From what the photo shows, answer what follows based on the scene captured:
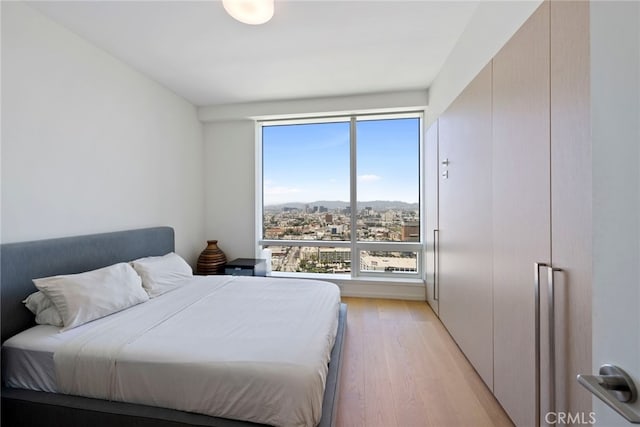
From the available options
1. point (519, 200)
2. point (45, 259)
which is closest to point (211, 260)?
point (45, 259)

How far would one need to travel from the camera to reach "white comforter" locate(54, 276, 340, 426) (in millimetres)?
1207

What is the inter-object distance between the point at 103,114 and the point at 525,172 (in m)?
3.27

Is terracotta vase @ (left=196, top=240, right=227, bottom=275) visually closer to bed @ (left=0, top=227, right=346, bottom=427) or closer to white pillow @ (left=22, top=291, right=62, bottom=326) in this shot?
bed @ (left=0, top=227, right=346, bottom=427)

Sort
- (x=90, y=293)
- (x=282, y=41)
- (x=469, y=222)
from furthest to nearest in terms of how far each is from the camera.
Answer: (x=282, y=41), (x=469, y=222), (x=90, y=293)

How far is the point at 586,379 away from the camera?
19.3 inches

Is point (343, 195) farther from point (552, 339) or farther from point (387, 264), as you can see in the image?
point (552, 339)

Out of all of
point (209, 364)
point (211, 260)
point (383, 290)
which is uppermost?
point (211, 260)

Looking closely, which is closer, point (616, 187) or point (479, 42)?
point (616, 187)

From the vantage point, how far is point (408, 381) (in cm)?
187

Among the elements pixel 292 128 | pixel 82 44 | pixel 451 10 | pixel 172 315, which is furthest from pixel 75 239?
pixel 451 10

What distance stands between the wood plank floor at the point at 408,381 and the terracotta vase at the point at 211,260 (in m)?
1.97

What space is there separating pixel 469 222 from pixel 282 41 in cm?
219

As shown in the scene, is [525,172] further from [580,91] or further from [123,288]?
[123,288]

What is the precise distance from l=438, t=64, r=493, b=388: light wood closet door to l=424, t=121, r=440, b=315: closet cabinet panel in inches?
10.2
